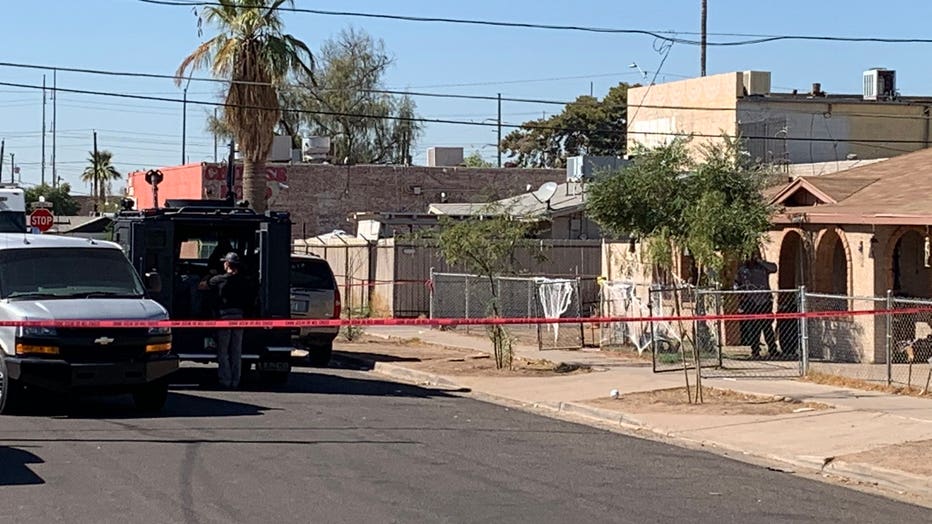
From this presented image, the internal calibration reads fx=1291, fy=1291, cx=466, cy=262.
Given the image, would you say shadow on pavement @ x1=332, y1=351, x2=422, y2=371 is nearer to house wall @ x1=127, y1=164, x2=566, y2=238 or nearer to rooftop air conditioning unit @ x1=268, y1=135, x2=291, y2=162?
house wall @ x1=127, y1=164, x2=566, y2=238

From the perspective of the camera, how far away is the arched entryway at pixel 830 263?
2256cm

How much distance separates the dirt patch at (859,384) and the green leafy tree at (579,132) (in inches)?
2283

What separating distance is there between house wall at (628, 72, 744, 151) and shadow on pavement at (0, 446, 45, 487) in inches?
1278

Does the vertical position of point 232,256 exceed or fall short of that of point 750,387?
it exceeds it

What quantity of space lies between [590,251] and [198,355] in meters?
18.5

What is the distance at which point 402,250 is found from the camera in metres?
33.6

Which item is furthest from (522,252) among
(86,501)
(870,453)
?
(86,501)

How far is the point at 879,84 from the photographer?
4819cm

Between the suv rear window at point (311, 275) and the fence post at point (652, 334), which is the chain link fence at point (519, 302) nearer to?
the fence post at point (652, 334)

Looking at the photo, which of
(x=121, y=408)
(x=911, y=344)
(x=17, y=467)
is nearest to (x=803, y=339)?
(x=911, y=344)

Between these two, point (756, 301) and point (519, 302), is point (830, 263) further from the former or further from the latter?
point (519, 302)

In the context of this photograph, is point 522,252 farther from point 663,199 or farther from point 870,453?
point 870,453

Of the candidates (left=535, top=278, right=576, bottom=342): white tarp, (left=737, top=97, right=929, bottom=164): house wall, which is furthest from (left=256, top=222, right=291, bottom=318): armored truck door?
(left=737, top=97, right=929, bottom=164): house wall

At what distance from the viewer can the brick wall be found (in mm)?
45219
